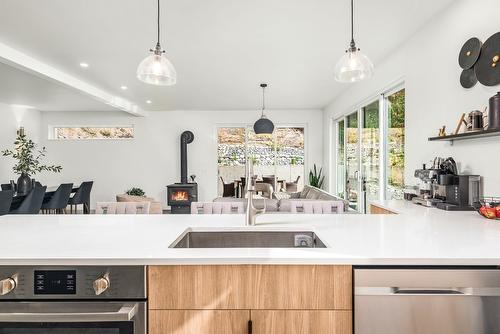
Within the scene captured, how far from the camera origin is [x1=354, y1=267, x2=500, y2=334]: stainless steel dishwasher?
1.12 meters

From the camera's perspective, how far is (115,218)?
1.92 meters

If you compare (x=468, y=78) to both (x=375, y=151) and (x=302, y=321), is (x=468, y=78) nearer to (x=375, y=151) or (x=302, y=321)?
(x=375, y=151)

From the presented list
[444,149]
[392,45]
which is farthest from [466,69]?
[392,45]

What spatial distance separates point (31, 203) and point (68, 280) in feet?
14.0

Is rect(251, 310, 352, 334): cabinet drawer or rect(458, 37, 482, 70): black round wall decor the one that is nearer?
rect(251, 310, 352, 334): cabinet drawer

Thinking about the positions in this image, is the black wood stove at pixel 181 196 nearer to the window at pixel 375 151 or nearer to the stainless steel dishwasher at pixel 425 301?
the window at pixel 375 151

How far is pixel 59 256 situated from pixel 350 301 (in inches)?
41.6

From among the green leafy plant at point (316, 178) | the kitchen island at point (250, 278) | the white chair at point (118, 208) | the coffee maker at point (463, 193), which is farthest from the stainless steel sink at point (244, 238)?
the green leafy plant at point (316, 178)

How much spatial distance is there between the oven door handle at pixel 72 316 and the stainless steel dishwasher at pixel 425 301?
2.67 feet

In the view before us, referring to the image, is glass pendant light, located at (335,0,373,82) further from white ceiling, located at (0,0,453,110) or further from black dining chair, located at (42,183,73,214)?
black dining chair, located at (42,183,73,214)

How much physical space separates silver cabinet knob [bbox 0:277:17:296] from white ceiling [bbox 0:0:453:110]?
7.72 ft

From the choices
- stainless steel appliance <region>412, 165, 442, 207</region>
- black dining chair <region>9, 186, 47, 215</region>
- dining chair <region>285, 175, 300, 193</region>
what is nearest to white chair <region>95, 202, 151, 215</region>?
stainless steel appliance <region>412, 165, 442, 207</region>

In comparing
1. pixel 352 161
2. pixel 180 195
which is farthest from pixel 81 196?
pixel 352 161

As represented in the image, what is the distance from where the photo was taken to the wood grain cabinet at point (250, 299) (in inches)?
44.5
